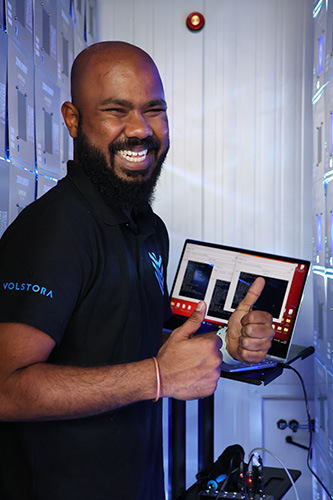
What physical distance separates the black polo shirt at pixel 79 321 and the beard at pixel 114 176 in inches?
1.3

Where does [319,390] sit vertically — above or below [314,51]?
below

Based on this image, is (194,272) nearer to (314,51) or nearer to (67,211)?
(314,51)

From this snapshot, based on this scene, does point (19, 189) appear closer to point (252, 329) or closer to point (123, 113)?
point (123, 113)

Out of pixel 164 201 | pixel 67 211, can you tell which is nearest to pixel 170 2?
pixel 164 201

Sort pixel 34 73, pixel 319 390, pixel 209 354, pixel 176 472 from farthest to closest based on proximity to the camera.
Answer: pixel 319 390, pixel 176 472, pixel 34 73, pixel 209 354

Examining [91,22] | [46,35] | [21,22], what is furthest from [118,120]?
[91,22]

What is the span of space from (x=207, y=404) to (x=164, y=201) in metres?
1.05

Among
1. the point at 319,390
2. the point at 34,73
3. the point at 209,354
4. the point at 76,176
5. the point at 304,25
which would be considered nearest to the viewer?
the point at 209,354

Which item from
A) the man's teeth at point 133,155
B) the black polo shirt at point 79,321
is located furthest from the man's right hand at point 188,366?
the man's teeth at point 133,155

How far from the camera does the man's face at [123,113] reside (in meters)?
1.21

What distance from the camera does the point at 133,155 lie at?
1225 millimetres

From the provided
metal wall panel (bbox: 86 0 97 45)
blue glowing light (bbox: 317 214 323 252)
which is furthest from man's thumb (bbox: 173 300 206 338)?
metal wall panel (bbox: 86 0 97 45)

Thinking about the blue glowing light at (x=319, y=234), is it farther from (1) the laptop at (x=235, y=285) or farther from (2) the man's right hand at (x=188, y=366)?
(2) the man's right hand at (x=188, y=366)

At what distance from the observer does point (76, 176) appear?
1.19 metres
